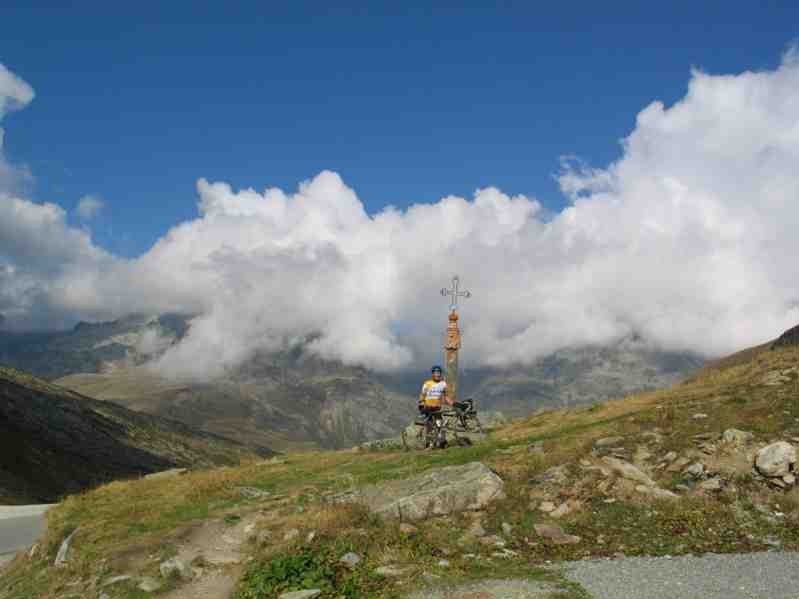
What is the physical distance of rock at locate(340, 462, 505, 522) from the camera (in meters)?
15.9

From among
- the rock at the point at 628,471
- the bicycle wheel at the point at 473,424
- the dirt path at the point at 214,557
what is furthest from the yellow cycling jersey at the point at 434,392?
the dirt path at the point at 214,557

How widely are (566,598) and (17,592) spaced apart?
47.2 ft

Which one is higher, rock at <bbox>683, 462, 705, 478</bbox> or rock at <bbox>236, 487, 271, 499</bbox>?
rock at <bbox>236, 487, 271, 499</bbox>

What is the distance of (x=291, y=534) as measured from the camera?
1496 centimetres

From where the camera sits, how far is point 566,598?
35.1ft

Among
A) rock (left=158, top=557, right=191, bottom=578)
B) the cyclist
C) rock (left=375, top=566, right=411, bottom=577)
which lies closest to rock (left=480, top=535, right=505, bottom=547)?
rock (left=375, top=566, right=411, bottom=577)

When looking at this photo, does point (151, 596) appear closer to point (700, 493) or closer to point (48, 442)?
point (700, 493)

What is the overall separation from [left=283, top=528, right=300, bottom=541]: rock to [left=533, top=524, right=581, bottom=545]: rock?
19.4 ft

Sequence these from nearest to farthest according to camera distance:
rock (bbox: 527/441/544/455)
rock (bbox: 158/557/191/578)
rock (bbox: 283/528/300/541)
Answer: rock (bbox: 158/557/191/578), rock (bbox: 283/528/300/541), rock (bbox: 527/441/544/455)

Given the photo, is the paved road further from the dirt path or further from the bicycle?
the bicycle

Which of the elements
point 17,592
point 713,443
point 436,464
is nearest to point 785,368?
point 713,443

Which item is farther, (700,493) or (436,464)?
(436,464)

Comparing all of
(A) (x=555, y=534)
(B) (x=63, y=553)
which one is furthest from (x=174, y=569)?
(A) (x=555, y=534)

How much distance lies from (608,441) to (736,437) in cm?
359
